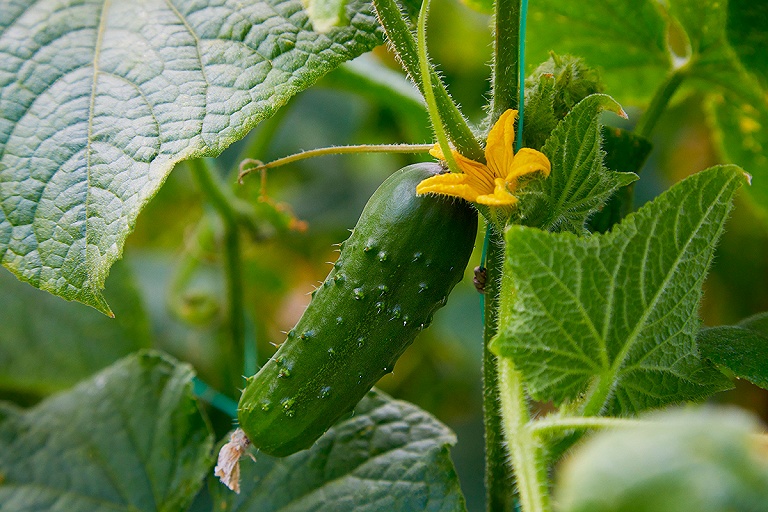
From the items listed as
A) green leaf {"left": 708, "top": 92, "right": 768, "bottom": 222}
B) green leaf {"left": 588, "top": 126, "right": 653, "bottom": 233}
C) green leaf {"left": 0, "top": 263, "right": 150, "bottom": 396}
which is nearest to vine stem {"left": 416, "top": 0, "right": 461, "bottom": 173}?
green leaf {"left": 588, "top": 126, "right": 653, "bottom": 233}

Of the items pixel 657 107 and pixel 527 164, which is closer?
pixel 527 164

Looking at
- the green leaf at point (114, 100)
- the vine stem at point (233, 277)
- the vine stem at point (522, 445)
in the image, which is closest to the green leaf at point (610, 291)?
the vine stem at point (522, 445)

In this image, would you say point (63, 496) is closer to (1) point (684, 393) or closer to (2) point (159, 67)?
(2) point (159, 67)

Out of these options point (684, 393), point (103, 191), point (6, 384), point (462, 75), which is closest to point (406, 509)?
point (684, 393)

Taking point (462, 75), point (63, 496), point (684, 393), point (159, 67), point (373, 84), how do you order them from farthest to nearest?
point (462, 75), point (373, 84), point (63, 496), point (159, 67), point (684, 393)

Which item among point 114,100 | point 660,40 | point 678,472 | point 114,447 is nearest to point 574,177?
point 678,472

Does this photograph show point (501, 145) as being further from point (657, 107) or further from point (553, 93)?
point (657, 107)
